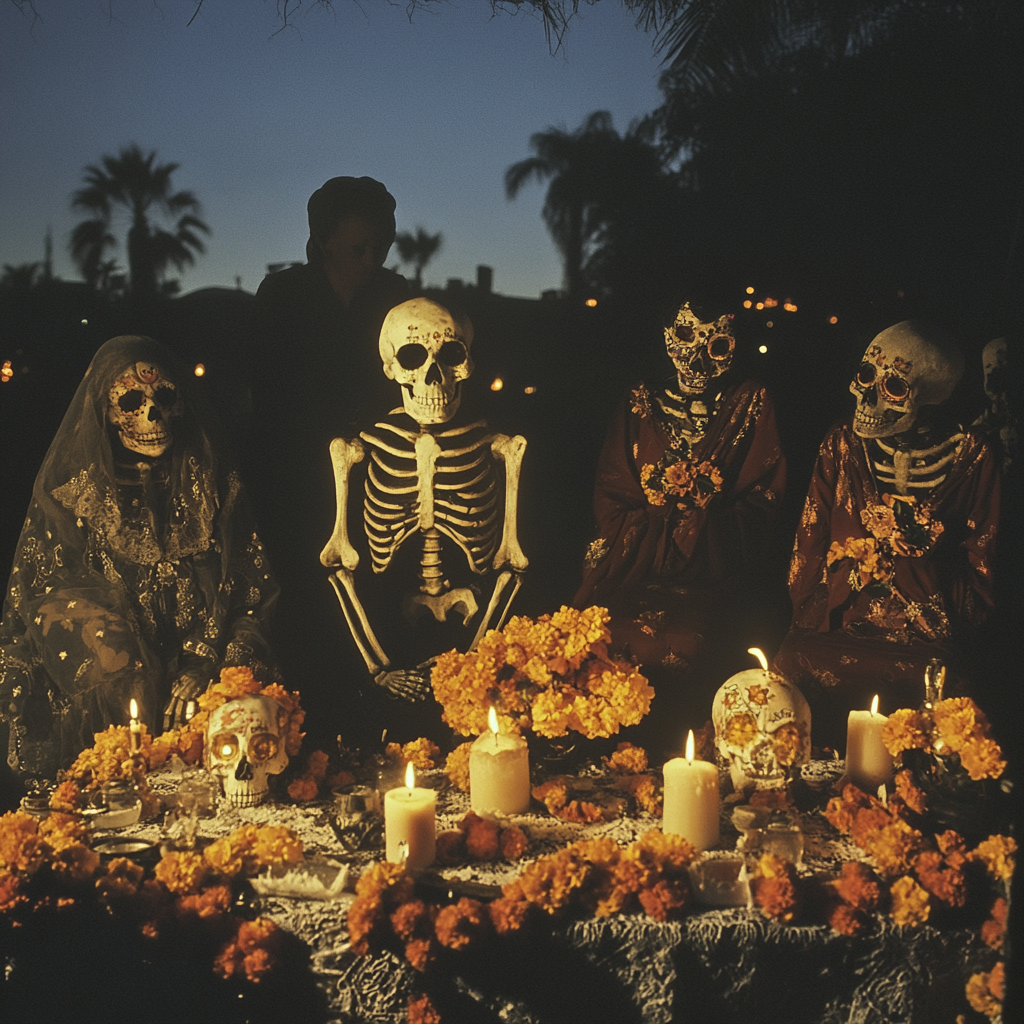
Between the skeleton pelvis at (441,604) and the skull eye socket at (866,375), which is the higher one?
the skull eye socket at (866,375)

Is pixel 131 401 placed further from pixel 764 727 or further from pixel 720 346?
pixel 764 727

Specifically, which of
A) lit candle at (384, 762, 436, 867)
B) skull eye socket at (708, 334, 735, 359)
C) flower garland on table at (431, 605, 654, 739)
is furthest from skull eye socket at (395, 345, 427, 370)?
lit candle at (384, 762, 436, 867)

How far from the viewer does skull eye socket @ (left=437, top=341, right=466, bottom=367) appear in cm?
390

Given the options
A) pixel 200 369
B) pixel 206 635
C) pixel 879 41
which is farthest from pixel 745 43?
pixel 206 635

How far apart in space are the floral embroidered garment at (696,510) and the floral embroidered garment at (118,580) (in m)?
1.34

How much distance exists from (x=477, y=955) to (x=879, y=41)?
3.81 meters

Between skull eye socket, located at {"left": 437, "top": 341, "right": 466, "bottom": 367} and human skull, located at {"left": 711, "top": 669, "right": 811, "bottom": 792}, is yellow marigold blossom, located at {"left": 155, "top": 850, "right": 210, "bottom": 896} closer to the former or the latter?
human skull, located at {"left": 711, "top": 669, "right": 811, "bottom": 792}

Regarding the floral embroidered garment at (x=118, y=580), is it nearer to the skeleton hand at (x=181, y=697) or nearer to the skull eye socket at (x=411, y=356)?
the skeleton hand at (x=181, y=697)

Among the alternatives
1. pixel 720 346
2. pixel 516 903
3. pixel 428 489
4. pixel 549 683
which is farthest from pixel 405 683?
pixel 720 346

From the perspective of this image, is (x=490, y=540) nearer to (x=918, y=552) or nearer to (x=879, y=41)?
(x=918, y=552)

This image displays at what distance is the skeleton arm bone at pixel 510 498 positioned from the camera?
401cm

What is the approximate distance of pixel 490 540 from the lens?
405 centimetres

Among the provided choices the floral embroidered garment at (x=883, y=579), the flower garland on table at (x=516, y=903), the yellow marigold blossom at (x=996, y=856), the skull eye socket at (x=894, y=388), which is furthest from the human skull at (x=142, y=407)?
the yellow marigold blossom at (x=996, y=856)

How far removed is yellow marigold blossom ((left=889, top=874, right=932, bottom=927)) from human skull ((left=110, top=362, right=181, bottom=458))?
265cm
